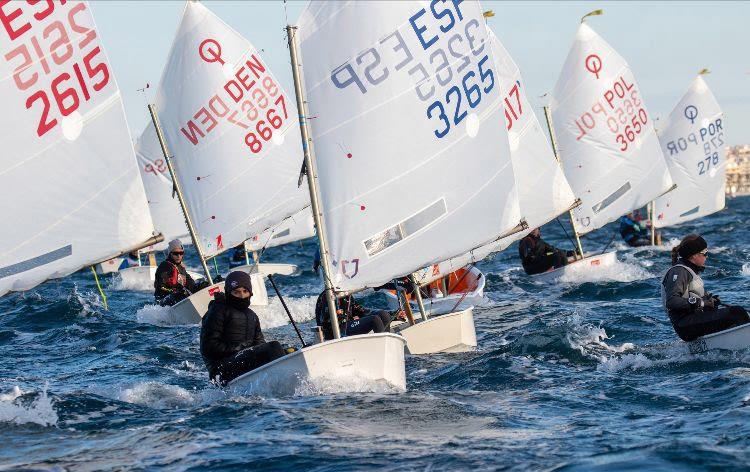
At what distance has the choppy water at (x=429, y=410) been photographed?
7949 mm

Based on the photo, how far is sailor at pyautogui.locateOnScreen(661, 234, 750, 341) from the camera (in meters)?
11.0

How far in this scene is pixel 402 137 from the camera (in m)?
11.5

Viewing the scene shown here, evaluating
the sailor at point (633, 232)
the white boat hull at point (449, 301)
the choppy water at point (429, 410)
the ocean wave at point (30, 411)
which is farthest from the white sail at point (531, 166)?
the sailor at point (633, 232)

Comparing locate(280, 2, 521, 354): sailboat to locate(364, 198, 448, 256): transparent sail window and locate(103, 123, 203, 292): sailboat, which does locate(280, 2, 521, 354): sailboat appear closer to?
locate(364, 198, 448, 256): transparent sail window

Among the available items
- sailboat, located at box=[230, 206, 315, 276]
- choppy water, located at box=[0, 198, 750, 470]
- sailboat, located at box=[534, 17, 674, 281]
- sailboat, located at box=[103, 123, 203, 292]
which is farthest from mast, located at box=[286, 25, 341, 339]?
sailboat, located at box=[103, 123, 203, 292]

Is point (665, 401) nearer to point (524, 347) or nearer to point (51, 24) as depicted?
point (524, 347)

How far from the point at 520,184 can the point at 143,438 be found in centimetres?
1174

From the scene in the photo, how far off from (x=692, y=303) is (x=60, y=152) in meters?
6.51

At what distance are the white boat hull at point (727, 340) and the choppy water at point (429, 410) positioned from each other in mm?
83

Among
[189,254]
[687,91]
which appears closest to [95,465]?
[687,91]

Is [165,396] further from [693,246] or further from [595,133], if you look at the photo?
[595,133]

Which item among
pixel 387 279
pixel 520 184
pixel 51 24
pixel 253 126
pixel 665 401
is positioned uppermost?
pixel 253 126

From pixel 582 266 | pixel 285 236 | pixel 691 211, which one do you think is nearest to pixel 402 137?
pixel 582 266

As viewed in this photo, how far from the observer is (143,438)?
8828 mm
